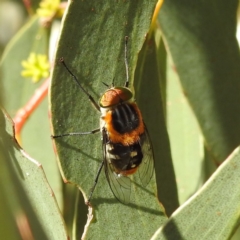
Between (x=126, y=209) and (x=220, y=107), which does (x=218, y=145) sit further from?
(x=126, y=209)

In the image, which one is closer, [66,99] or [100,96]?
[66,99]

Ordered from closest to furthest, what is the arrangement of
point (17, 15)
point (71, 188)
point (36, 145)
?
point (71, 188) < point (36, 145) < point (17, 15)

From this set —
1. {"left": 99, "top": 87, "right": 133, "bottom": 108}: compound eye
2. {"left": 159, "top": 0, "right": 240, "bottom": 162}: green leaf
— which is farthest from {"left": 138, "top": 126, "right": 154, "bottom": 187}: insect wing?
{"left": 159, "top": 0, "right": 240, "bottom": 162}: green leaf

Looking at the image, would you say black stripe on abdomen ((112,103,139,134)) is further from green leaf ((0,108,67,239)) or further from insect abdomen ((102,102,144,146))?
green leaf ((0,108,67,239))

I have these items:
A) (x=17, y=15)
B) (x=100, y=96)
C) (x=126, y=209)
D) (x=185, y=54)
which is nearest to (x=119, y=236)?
(x=126, y=209)

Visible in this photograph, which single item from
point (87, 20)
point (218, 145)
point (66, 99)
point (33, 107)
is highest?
point (87, 20)

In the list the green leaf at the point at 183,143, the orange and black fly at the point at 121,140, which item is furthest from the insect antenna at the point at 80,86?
the green leaf at the point at 183,143

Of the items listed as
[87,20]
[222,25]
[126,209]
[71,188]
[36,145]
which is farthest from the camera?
[36,145]
